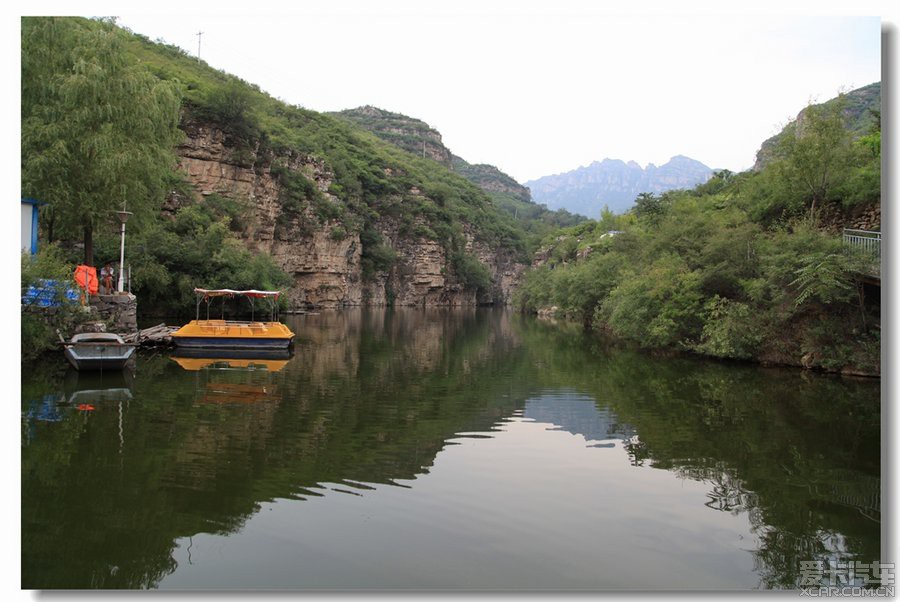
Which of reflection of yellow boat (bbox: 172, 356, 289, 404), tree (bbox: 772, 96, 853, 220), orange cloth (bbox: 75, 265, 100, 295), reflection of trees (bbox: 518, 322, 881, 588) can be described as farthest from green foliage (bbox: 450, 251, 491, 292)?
reflection of yellow boat (bbox: 172, 356, 289, 404)

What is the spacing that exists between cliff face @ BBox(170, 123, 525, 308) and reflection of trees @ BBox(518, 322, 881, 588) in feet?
118

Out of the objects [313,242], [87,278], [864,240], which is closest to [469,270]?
[313,242]

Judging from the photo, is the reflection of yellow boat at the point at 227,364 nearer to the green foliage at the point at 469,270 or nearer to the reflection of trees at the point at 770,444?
the reflection of trees at the point at 770,444

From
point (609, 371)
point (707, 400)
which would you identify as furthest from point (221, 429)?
point (609, 371)

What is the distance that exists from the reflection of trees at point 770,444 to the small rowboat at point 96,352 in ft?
40.4

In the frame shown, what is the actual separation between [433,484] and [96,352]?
1162 cm

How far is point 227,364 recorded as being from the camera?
19.8m

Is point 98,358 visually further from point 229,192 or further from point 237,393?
point 229,192

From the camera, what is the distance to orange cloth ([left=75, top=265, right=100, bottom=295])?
66.0 feet

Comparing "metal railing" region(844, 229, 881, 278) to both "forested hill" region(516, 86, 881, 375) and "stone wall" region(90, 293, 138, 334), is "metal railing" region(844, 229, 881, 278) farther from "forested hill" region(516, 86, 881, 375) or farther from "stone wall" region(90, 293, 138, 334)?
"stone wall" region(90, 293, 138, 334)

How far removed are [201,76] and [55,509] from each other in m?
64.1

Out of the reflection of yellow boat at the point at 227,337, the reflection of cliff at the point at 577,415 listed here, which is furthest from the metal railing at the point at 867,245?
the reflection of yellow boat at the point at 227,337

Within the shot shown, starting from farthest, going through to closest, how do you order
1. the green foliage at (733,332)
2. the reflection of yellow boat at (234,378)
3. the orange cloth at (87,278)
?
the green foliage at (733,332) < the orange cloth at (87,278) < the reflection of yellow boat at (234,378)

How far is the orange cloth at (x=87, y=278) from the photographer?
20.1 metres
